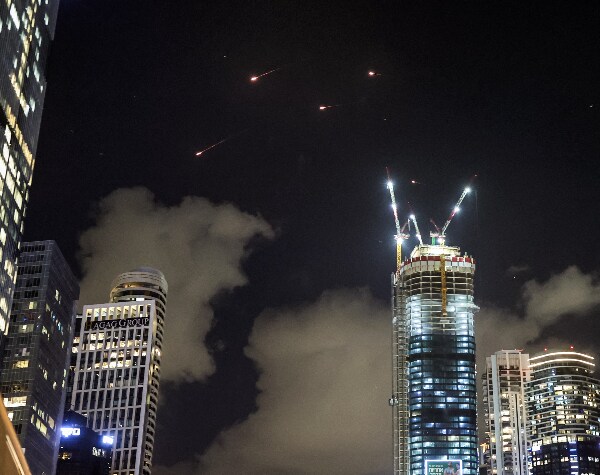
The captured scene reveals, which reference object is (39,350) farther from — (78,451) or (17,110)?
Answer: (17,110)

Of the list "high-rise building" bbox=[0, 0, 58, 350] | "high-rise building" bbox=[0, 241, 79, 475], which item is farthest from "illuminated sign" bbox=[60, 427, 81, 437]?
"high-rise building" bbox=[0, 0, 58, 350]

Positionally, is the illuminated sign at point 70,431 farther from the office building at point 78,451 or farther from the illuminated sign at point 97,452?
the illuminated sign at point 97,452

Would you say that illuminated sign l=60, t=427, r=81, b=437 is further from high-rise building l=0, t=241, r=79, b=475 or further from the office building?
high-rise building l=0, t=241, r=79, b=475

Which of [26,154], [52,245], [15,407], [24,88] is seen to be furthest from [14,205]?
[52,245]

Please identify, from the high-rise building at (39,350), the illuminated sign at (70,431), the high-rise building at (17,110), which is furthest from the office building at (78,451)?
the high-rise building at (17,110)

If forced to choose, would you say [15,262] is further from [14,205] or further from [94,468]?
[94,468]

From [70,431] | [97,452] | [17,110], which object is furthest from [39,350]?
[17,110]
